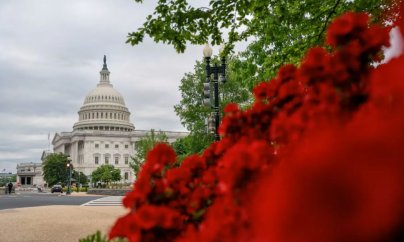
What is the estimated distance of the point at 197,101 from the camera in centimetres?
3994

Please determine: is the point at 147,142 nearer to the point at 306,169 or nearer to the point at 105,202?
the point at 105,202

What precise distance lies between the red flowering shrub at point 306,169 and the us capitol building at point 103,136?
421ft

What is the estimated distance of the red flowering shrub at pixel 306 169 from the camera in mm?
826

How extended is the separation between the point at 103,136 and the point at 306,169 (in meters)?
139

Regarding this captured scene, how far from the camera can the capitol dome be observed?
468ft

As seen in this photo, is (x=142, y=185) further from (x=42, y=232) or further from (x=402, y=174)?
(x=42, y=232)

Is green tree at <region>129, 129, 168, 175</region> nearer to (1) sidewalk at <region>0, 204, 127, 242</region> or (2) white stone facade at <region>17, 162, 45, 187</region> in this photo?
(1) sidewalk at <region>0, 204, 127, 242</region>

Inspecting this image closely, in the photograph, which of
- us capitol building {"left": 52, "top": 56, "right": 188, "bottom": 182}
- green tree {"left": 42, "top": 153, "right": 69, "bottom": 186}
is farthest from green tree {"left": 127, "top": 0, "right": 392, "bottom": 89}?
us capitol building {"left": 52, "top": 56, "right": 188, "bottom": 182}

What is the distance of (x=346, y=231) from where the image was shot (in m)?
0.84

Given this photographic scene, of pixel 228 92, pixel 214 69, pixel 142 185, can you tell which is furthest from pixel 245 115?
pixel 228 92

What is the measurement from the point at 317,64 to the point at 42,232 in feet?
43.0

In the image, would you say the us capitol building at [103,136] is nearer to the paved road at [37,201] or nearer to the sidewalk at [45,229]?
the paved road at [37,201]

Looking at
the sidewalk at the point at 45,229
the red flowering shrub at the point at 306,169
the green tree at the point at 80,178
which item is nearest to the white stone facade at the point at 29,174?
the green tree at the point at 80,178

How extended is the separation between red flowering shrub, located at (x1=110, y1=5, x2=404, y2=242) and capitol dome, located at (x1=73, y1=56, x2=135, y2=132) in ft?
467
